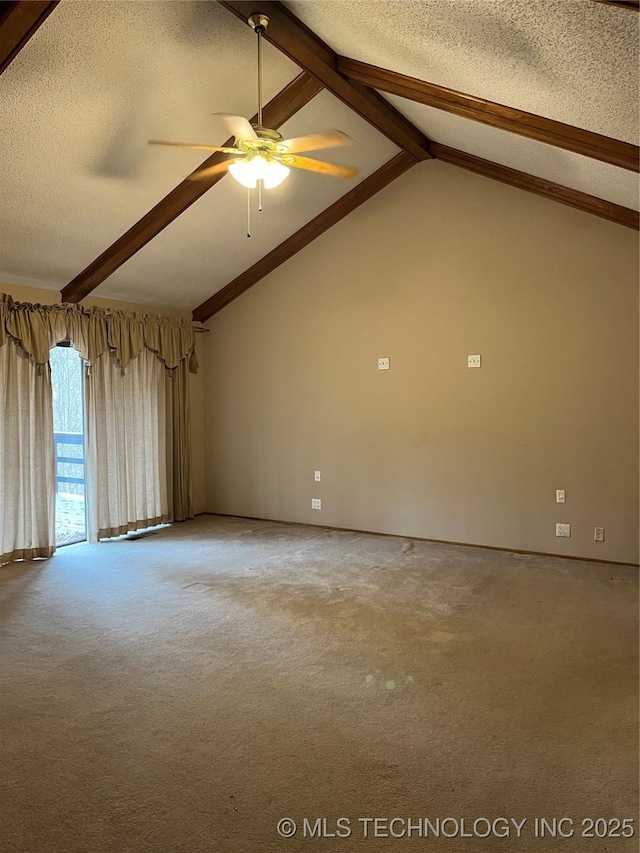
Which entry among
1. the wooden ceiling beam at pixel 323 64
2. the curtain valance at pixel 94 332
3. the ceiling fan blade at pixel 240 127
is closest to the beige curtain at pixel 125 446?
the curtain valance at pixel 94 332

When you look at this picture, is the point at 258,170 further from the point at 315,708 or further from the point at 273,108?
the point at 315,708

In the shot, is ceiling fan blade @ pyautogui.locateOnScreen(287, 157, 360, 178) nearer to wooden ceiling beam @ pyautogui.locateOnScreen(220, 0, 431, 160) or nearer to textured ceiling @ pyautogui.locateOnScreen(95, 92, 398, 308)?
wooden ceiling beam @ pyautogui.locateOnScreen(220, 0, 431, 160)

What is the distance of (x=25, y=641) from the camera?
12.1 ft

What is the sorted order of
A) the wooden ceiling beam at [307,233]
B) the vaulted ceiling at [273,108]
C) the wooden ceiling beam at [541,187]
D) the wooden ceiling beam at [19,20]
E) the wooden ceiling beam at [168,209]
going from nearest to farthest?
1. the vaulted ceiling at [273,108]
2. the wooden ceiling beam at [19,20]
3. the wooden ceiling beam at [168,209]
4. the wooden ceiling beam at [541,187]
5. the wooden ceiling beam at [307,233]

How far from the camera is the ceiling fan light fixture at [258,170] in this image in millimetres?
3438

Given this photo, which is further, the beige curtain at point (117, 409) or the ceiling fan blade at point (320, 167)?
the beige curtain at point (117, 409)

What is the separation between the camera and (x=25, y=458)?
5496mm

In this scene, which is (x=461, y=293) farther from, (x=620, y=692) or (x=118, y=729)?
(x=118, y=729)

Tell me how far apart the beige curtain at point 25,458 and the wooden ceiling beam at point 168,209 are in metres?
0.87

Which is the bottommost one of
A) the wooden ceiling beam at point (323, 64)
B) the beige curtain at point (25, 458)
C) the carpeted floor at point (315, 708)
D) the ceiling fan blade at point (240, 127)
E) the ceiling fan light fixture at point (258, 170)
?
the carpeted floor at point (315, 708)

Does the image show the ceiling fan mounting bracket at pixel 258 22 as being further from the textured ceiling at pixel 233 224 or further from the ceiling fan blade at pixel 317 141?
the textured ceiling at pixel 233 224

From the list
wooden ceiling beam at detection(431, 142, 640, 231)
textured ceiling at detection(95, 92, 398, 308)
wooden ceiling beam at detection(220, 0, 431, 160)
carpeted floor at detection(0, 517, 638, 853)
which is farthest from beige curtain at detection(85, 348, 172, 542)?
wooden ceiling beam at detection(431, 142, 640, 231)

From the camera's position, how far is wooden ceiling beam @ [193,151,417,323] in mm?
5913

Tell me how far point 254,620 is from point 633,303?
12.6 feet
